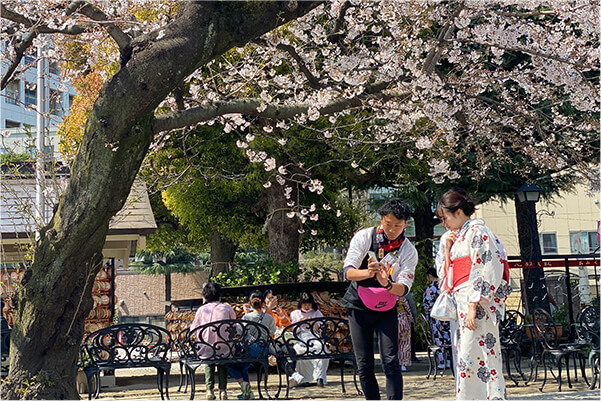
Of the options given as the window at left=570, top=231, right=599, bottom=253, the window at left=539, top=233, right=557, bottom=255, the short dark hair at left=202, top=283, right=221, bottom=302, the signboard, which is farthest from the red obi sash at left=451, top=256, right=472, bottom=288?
the window at left=539, top=233, right=557, bottom=255

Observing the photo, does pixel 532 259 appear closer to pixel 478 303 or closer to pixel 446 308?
pixel 446 308

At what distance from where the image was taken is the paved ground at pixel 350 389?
795 centimetres

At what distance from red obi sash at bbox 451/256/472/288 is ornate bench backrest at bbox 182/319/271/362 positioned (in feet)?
9.30

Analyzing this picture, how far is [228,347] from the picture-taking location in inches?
311

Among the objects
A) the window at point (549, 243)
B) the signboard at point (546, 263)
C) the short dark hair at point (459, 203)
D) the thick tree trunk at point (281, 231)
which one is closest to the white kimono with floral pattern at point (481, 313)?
the short dark hair at point (459, 203)

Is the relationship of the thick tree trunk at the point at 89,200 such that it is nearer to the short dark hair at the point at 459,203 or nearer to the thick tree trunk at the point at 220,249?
the short dark hair at the point at 459,203

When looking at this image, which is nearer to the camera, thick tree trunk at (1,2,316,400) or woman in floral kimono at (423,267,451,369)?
thick tree trunk at (1,2,316,400)

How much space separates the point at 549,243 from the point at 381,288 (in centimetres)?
4350

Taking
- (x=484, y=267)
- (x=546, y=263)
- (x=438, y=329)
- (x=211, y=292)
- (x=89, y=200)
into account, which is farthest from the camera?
(x=546, y=263)

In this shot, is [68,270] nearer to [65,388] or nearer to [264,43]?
[65,388]

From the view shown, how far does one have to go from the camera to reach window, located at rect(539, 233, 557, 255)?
150ft

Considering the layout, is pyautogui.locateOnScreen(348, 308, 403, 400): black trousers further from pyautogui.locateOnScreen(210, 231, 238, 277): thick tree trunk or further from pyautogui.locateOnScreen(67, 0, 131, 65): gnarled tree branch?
pyautogui.locateOnScreen(210, 231, 238, 277): thick tree trunk

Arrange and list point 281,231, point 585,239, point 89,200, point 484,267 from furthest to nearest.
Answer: point 585,239, point 281,231, point 89,200, point 484,267

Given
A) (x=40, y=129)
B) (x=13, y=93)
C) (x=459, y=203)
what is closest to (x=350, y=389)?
(x=459, y=203)
